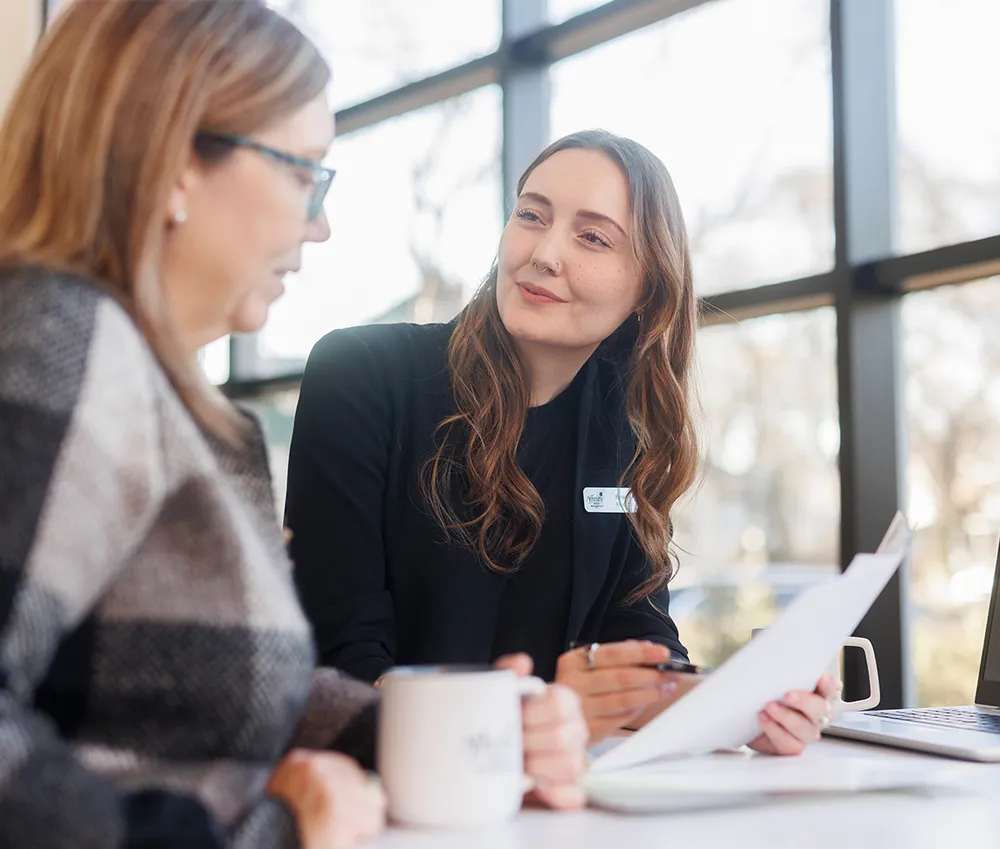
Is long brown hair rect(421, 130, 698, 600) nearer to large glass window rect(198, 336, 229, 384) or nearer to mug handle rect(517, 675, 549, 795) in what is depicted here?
mug handle rect(517, 675, 549, 795)

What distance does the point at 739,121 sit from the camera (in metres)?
2.90

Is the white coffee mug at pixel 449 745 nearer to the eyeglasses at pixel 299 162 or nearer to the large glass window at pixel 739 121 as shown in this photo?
the eyeglasses at pixel 299 162

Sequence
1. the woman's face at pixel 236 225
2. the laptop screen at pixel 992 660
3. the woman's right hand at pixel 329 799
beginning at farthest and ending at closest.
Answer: the laptop screen at pixel 992 660 → the woman's face at pixel 236 225 → the woman's right hand at pixel 329 799

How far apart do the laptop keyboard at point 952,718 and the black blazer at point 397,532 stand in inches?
11.8

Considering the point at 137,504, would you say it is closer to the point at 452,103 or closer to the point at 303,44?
the point at 303,44

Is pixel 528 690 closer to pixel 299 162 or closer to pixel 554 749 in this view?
pixel 554 749

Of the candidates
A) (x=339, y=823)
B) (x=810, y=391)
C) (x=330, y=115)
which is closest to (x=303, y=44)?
(x=330, y=115)

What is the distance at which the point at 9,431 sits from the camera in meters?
0.70

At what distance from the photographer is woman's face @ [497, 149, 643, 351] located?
1.78 metres

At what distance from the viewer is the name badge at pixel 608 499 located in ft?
5.93

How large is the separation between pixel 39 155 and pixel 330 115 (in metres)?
0.25

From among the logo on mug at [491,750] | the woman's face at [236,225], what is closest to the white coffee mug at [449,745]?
the logo on mug at [491,750]

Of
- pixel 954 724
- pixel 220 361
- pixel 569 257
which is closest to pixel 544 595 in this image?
pixel 569 257

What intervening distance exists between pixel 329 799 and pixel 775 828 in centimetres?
33
